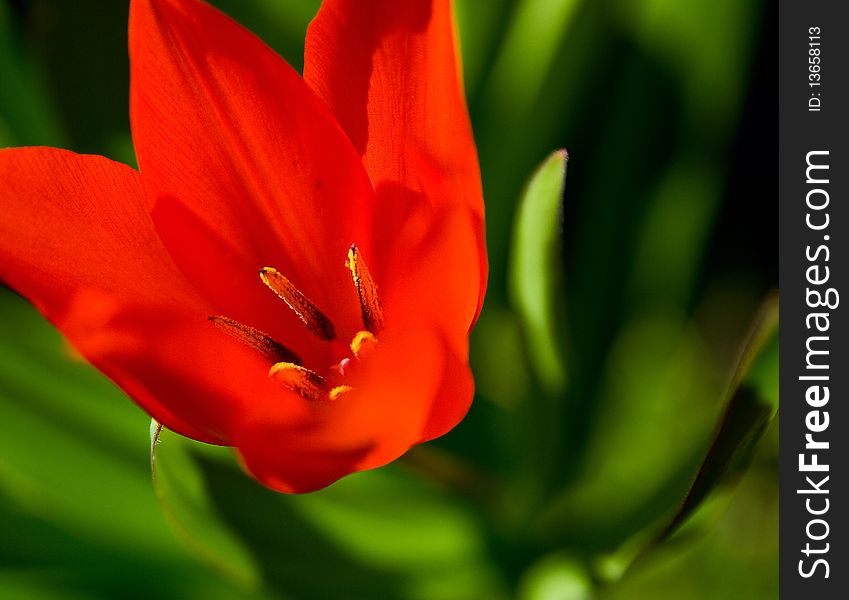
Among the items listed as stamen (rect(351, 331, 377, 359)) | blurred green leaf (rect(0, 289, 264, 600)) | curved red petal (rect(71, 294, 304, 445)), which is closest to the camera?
curved red petal (rect(71, 294, 304, 445))

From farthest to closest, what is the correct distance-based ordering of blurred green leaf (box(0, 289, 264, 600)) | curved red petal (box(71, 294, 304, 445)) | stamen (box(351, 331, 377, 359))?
blurred green leaf (box(0, 289, 264, 600)) → stamen (box(351, 331, 377, 359)) → curved red petal (box(71, 294, 304, 445))

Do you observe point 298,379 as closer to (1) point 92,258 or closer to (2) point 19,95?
(1) point 92,258

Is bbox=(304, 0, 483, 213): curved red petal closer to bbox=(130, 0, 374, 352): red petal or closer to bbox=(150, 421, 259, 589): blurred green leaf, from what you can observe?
bbox=(130, 0, 374, 352): red petal

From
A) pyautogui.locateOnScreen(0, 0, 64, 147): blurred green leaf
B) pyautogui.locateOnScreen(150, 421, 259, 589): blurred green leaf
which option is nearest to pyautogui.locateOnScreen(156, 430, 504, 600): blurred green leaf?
pyautogui.locateOnScreen(150, 421, 259, 589): blurred green leaf

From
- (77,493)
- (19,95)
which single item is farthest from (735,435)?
(19,95)

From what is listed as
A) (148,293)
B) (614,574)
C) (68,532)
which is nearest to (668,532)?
(614,574)

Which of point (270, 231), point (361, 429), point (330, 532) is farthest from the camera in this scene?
point (330, 532)

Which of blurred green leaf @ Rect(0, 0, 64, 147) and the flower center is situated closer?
the flower center
